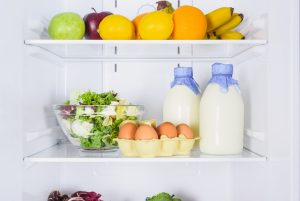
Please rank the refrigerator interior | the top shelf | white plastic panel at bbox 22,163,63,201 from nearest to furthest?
1. the refrigerator interior
2. white plastic panel at bbox 22,163,63,201
3. the top shelf

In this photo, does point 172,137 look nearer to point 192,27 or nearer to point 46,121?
point 192,27

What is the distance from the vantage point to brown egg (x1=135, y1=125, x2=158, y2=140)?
1.33 m

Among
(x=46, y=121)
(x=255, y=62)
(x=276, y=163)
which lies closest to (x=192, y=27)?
(x=255, y=62)

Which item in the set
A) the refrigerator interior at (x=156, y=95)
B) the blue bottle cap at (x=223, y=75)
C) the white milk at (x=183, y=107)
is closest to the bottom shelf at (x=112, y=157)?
the refrigerator interior at (x=156, y=95)

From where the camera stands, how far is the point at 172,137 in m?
1.35

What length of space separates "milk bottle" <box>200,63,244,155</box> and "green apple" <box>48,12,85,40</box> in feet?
1.58

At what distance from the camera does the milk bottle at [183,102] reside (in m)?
1.50

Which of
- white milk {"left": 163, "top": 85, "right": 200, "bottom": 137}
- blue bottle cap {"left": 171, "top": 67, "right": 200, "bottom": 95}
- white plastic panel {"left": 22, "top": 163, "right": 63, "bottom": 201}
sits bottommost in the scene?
white plastic panel {"left": 22, "top": 163, "right": 63, "bottom": 201}

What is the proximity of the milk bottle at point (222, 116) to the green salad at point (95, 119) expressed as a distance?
0.26m

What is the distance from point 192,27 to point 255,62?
24 cm

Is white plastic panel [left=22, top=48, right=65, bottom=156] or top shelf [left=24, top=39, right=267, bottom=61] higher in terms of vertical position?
top shelf [left=24, top=39, right=267, bottom=61]

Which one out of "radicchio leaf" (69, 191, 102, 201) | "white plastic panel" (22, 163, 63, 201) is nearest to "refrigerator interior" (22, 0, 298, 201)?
"white plastic panel" (22, 163, 63, 201)

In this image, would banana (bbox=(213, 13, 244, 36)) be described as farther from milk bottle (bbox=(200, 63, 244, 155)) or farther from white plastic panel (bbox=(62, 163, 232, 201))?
white plastic panel (bbox=(62, 163, 232, 201))

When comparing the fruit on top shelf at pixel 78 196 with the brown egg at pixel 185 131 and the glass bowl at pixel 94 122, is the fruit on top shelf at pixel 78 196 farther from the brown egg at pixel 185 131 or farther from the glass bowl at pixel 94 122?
the brown egg at pixel 185 131
